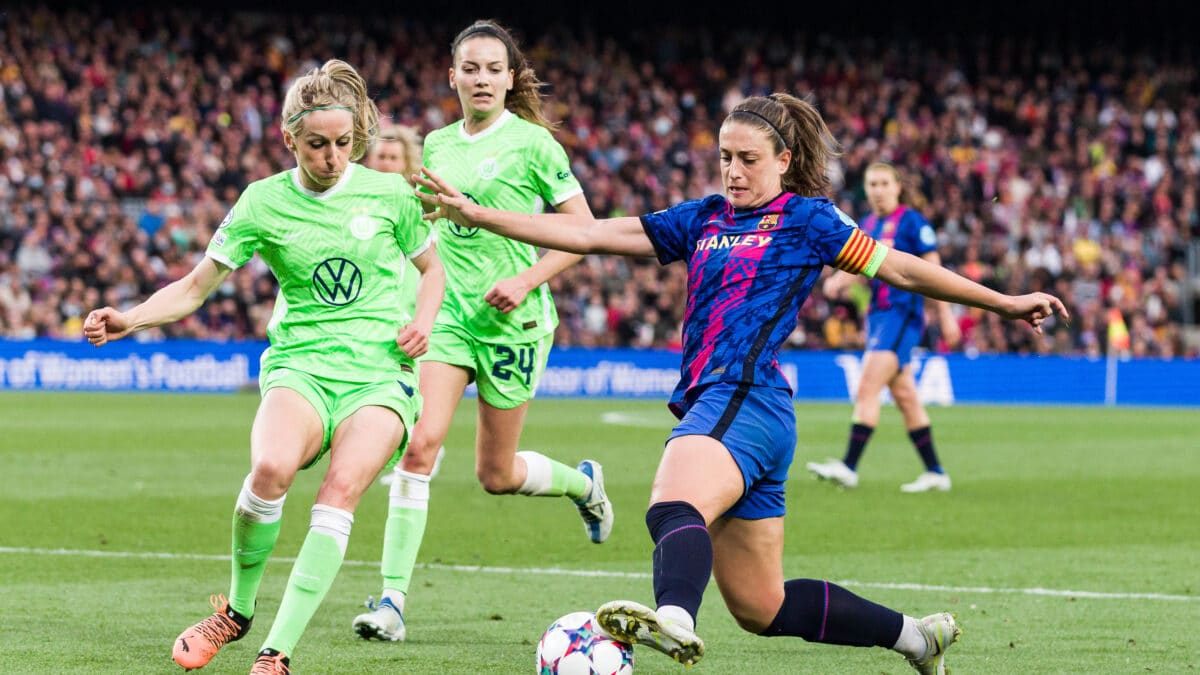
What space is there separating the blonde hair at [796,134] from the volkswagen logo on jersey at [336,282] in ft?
4.72

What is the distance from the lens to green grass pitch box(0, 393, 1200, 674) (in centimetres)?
603

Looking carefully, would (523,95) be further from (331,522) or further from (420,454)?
(331,522)

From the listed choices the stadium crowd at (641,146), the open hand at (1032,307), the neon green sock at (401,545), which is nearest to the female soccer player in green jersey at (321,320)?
the neon green sock at (401,545)

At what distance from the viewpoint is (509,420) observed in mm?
7219

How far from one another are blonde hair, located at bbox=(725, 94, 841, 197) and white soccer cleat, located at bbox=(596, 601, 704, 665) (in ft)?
5.51

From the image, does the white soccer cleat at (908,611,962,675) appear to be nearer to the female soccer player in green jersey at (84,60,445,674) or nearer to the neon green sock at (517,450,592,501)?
the female soccer player in green jersey at (84,60,445,674)

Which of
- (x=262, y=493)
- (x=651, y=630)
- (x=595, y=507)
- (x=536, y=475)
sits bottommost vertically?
(x=595, y=507)

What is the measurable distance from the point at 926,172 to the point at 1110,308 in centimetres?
488

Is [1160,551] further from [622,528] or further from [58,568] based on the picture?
[58,568]

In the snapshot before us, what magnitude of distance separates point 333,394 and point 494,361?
5.05ft

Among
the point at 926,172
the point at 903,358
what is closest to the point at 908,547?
the point at 903,358

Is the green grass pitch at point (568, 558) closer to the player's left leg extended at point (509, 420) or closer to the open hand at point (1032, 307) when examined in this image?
the player's left leg extended at point (509, 420)

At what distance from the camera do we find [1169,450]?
1761 centimetres

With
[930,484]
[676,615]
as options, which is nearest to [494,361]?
[676,615]
